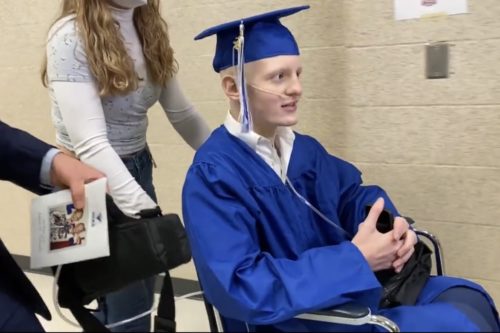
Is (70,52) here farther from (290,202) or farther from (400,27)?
(400,27)

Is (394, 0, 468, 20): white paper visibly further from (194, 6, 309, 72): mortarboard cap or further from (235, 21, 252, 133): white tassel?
(235, 21, 252, 133): white tassel

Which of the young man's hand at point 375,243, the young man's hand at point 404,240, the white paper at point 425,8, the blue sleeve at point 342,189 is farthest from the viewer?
the white paper at point 425,8

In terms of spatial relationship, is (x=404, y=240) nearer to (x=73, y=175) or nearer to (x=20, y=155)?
(x=73, y=175)

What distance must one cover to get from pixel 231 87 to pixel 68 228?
0.52 m

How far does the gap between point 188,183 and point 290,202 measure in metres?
0.26

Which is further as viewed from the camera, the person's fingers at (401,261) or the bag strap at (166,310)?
the person's fingers at (401,261)

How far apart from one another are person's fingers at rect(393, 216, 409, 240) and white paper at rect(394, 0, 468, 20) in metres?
0.78

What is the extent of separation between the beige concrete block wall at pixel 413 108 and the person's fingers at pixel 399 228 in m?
0.61

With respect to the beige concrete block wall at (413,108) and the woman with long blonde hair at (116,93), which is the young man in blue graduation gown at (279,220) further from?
the beige concrete block wall at (413,108)

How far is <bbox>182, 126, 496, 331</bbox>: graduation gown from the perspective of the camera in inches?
44.9

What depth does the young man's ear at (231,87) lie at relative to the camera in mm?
1390

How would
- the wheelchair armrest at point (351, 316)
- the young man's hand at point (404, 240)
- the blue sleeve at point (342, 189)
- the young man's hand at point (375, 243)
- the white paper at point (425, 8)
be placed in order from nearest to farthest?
the wheelchair armrest at point (351, 316) → the young man's hand at point (375, 243) → the young man's hand at point (404, 240) → the blue sleeve at point (342, 189) → the white paper at point (425, 8)

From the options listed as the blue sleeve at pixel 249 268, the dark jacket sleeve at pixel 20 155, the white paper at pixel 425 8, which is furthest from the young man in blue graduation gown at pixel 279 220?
the white paper at pixel 425 8

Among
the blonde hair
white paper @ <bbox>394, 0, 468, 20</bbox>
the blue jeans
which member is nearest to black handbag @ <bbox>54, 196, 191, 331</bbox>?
the blue jeans
